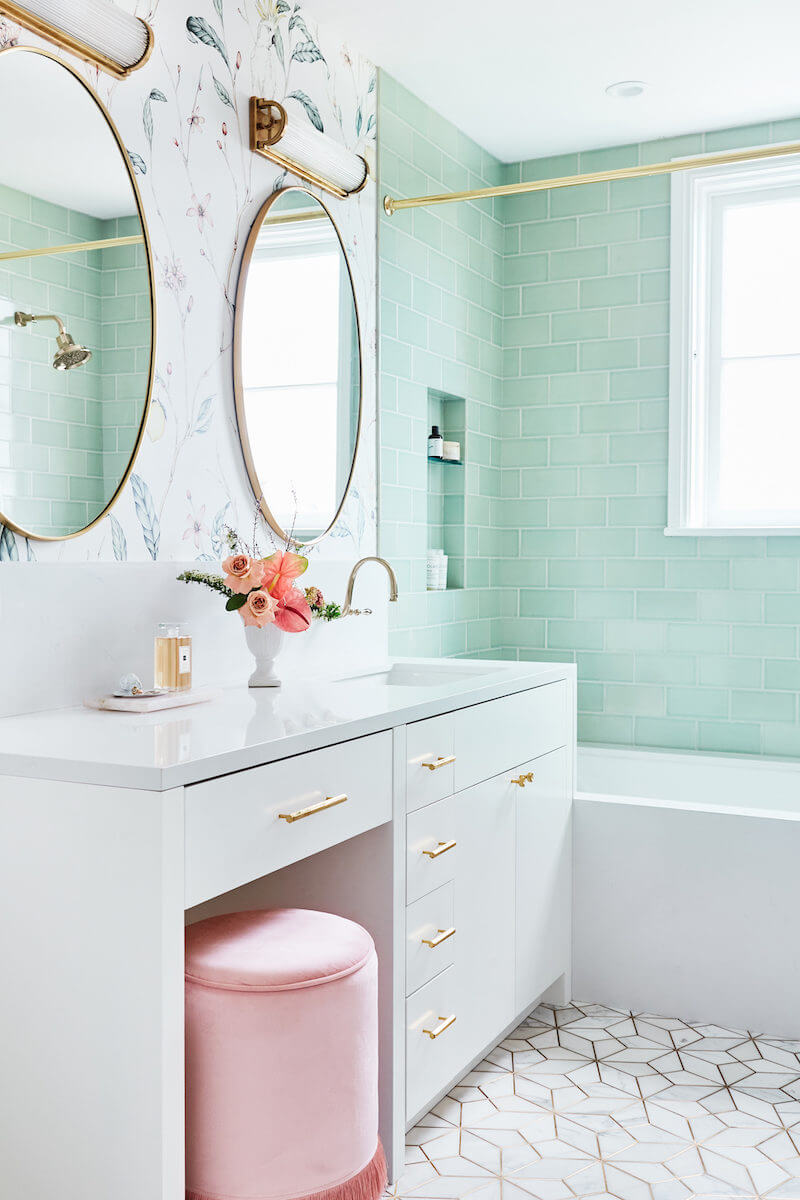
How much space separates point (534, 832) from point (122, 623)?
117 cm

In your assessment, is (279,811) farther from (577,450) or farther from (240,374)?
(577,450)

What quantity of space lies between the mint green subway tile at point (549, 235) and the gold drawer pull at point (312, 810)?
288 cm

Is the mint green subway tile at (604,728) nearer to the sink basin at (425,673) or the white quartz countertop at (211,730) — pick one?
the sink basin at (425,673)

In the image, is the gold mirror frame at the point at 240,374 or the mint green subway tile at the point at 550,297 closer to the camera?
the gold mirror frame at the point at 240,374

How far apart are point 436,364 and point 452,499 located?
498mm

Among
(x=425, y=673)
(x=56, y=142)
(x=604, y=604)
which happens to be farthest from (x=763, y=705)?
(x=56, y=142)

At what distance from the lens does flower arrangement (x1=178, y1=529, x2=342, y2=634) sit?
2.20 metres

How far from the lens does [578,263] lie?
13.3 feet

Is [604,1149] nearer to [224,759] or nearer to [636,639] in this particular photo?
[224,759]

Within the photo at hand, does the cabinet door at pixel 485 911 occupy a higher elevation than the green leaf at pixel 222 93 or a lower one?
lower

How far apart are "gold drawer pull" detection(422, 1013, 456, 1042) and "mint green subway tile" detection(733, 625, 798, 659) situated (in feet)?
6.62

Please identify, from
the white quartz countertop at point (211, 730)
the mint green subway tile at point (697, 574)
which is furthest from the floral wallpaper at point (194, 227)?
the mint green subway tile at point (697, 574)

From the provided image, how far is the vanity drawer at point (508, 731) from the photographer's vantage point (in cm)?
232

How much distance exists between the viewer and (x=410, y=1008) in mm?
2090
